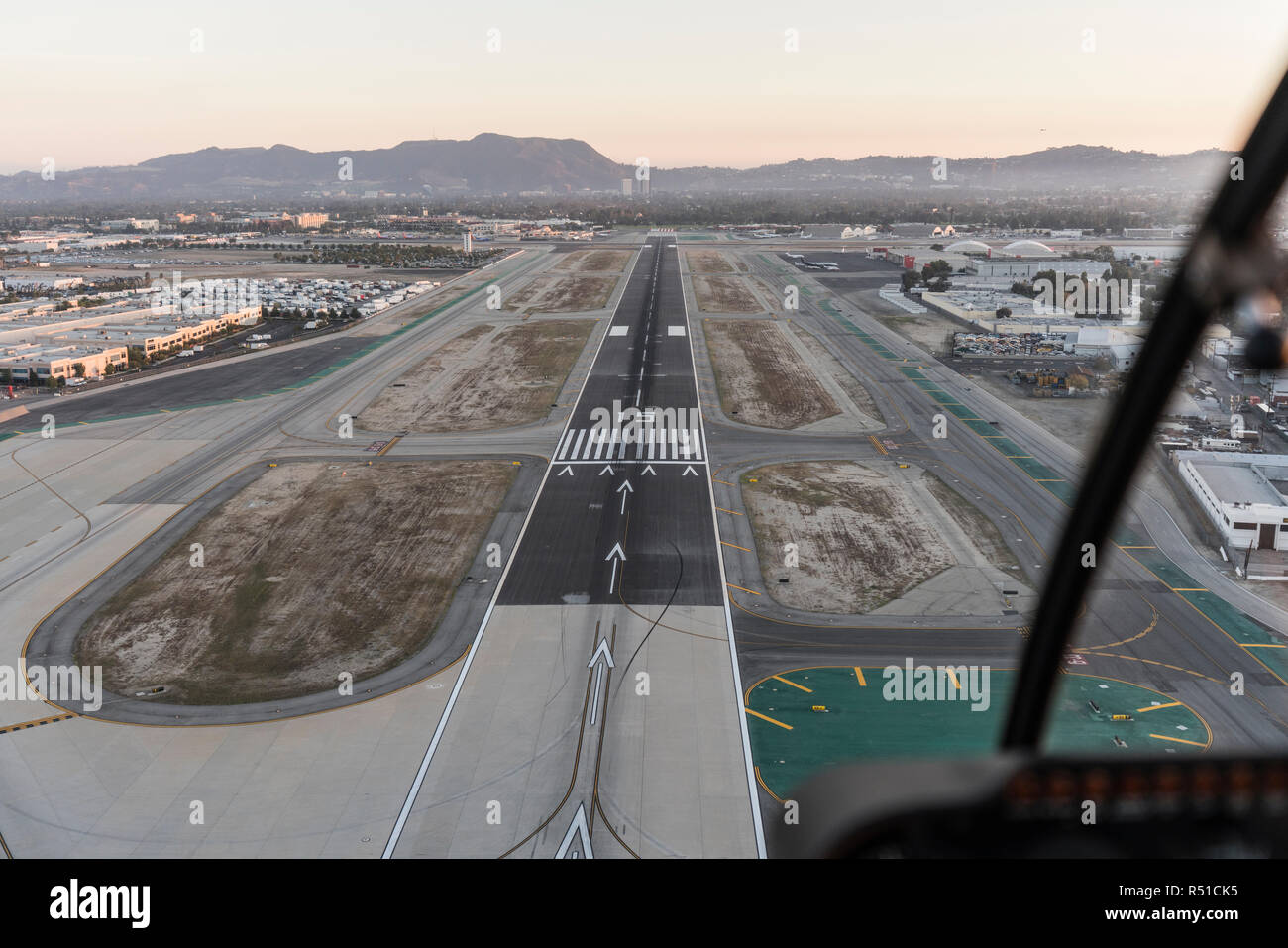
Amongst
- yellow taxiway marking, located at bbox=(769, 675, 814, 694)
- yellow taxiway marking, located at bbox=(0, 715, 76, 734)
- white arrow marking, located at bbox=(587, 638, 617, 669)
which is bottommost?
yellow taxiway marking, located at bbox=(0, 715, 76, 734)

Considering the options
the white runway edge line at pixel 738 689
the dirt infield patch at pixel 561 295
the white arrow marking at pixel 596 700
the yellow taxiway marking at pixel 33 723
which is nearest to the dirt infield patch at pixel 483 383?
the dirt infield patch at pixel 561 295

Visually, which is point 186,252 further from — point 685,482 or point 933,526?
point 933,526

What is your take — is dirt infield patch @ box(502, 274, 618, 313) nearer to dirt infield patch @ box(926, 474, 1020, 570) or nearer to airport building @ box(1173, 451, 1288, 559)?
dirt infield patch @ box(926, 474, 1020, 570)

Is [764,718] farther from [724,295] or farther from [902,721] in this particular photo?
[724,295]

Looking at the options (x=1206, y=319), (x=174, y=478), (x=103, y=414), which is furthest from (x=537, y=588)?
(x=103, y=414)

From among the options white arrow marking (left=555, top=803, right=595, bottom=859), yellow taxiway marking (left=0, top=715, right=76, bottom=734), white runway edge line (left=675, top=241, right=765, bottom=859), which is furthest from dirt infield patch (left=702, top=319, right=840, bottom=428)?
yellow taxiway marking (left=0, top=715, right=76, bottom=734)

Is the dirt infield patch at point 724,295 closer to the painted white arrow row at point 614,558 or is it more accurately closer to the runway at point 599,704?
the runway at point 599,704

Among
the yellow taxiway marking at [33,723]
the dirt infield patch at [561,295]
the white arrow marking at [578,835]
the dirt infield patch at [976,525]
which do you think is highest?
the dirt infield patch at [561,295]
